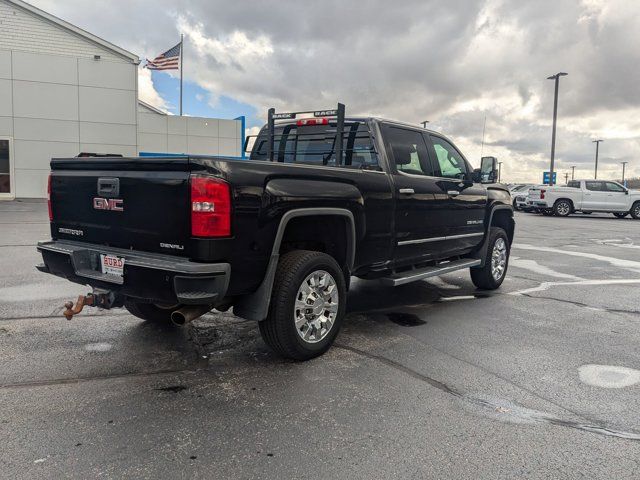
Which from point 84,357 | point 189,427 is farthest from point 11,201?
point 189,427

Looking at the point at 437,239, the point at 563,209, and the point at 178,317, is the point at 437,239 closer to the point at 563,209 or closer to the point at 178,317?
the point at 178,317

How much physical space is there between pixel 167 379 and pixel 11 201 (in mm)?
22725

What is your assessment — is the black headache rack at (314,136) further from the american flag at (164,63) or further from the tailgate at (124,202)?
the american flag at (164,63)

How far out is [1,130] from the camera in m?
22.9

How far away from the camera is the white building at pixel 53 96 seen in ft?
75.1

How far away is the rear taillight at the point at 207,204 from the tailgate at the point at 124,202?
0.06 meters

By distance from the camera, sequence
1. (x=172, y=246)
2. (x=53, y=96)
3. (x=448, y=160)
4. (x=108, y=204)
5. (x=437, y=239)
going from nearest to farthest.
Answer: (x=172, y=246), (x=108, y=204), (x=437, y=239), (x=448, y=160), (x=53, y=96)

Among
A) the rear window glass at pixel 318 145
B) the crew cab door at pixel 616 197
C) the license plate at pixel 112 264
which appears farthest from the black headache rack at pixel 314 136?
the crew cab door at pixel 616 197

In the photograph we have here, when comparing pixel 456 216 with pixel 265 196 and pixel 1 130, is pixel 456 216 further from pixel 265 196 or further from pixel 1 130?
pixel 1 130

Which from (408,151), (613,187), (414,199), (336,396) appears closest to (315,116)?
(408,151)

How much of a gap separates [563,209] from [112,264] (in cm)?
2377

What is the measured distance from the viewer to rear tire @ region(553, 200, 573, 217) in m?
23.7

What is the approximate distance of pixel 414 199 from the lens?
5.22 m

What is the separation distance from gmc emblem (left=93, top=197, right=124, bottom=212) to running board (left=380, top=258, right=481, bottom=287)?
2.56 metres
